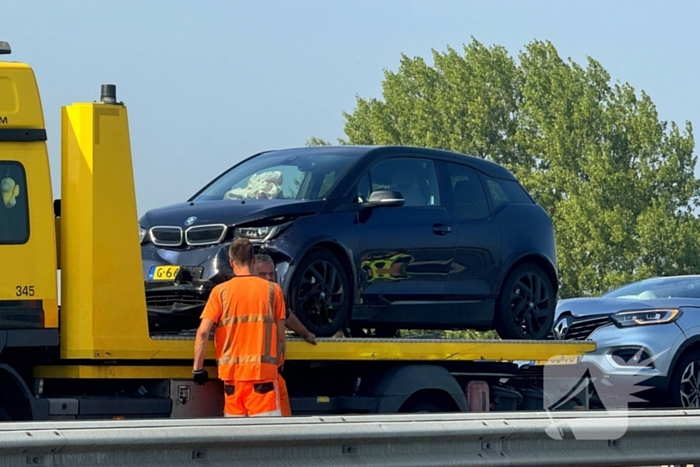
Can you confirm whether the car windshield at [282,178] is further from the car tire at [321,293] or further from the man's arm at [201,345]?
the man's arm at [201,345]

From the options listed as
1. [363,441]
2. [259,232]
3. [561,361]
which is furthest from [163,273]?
[561,361]

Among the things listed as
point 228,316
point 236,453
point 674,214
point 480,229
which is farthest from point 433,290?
point 674,214

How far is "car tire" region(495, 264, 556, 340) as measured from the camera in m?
10.1

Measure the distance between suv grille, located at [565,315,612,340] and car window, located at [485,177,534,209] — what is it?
194 cm

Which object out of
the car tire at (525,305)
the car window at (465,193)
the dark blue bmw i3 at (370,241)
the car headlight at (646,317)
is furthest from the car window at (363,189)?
the car headlight at (646,317)

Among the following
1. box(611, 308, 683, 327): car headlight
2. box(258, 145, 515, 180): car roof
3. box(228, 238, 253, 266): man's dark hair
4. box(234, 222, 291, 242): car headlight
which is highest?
box(258, 145, 515, 180): car roof

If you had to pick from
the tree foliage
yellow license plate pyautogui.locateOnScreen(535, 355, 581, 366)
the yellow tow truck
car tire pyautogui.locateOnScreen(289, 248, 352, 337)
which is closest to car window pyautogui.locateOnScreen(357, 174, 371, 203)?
car tire pyautogui.locateOnScreen(289, 248, 352, 337)

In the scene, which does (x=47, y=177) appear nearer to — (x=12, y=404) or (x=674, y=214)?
(x=12, y=404)

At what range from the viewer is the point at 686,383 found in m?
11.5

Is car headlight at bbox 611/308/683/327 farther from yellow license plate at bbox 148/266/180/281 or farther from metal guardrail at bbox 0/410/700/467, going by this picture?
yellow license plate at bbox 148/266/180/281

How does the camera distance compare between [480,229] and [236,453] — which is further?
[480,229]

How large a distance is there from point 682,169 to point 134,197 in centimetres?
4310

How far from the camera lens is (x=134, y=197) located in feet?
25.8

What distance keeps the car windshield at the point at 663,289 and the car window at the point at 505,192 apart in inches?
109
